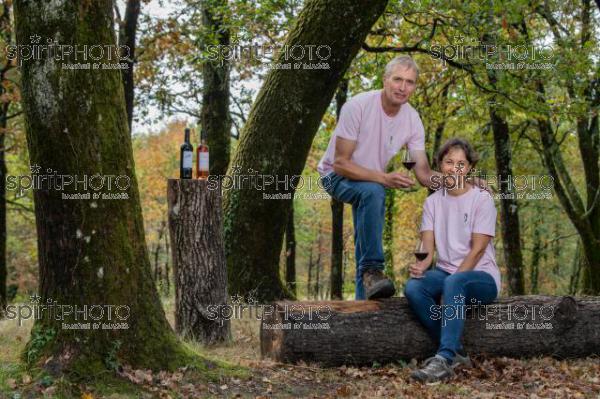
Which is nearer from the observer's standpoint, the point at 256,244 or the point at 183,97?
the point at 256,244

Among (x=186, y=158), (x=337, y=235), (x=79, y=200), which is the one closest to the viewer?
(x=79, y=200)

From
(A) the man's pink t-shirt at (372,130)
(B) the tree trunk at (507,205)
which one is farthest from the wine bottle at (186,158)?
(B) the tree trunk at (507,205)

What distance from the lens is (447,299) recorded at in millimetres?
5871

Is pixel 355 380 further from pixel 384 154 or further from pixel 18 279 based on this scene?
pixel 18 279

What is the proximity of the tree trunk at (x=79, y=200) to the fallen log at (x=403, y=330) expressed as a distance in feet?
5.18

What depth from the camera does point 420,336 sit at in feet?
20.4

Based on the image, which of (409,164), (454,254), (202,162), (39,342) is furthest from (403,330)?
(39,342)


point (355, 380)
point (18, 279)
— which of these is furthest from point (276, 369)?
point (18, 279)

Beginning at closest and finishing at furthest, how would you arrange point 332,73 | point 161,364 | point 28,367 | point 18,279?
point 28,367 → point 161,364 → point 332,73 → point 18,279

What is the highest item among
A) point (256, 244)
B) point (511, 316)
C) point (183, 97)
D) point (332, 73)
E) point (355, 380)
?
point (183, 97)

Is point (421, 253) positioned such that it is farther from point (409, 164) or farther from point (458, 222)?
point (409, 164)

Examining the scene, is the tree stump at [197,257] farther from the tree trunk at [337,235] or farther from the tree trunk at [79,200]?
the tree trunk at [337,235]

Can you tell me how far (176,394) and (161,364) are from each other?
35 cm

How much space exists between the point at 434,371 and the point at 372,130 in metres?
2.21
